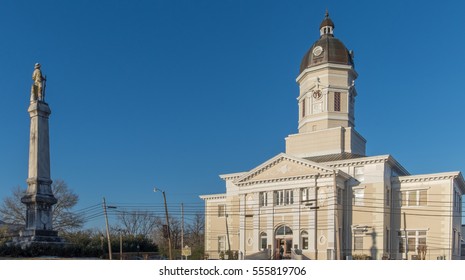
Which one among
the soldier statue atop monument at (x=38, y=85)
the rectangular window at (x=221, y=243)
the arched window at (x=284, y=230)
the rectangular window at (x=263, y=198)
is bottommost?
the rectangular window at (x=221, y=243)

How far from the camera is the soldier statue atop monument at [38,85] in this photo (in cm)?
2603

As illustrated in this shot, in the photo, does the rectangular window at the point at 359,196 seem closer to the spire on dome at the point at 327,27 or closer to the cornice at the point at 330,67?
the cornice at the point at 330,67

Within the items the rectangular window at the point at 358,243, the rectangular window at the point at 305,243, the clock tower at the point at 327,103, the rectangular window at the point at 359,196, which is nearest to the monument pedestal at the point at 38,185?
the rectangular window at the point at 305,243

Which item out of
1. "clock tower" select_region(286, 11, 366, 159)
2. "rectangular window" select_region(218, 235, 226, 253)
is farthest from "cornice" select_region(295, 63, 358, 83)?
"rectangular window" select_region(218, 235, 226, 253)

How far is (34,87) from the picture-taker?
26.4 meters

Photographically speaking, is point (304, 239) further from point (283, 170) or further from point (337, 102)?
point (337, 102)

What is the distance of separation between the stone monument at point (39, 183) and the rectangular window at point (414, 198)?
27.1 metres

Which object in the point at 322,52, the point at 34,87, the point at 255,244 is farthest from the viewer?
the point at 322,52

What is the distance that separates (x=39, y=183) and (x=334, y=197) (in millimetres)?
22530

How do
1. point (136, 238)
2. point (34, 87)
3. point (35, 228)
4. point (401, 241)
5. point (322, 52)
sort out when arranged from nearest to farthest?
point (35, 228) < point (34, 87) < point (136, 238) < point (401, 241) < point (322, 52)

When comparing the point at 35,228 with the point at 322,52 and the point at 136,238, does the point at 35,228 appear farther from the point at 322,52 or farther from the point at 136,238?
the point at 322,52

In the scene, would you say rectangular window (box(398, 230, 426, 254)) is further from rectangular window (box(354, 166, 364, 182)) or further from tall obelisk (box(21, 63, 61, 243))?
tall obelisk (box(21, 63, 61, 243))
